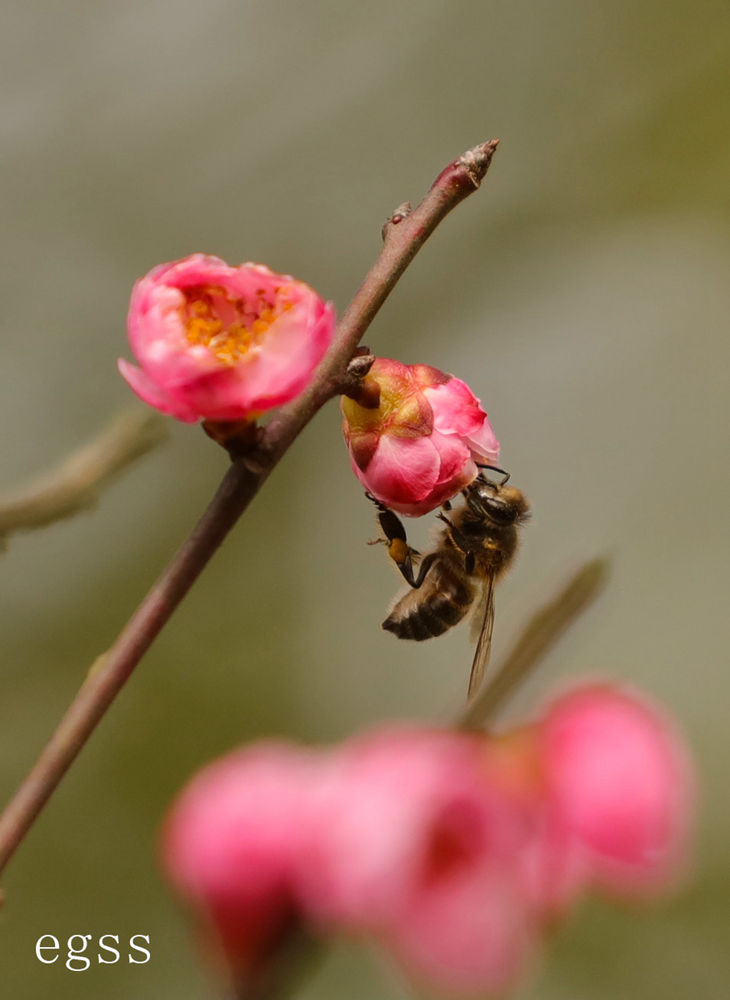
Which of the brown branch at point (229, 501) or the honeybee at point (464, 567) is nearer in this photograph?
the brown branch at point (229, 501)

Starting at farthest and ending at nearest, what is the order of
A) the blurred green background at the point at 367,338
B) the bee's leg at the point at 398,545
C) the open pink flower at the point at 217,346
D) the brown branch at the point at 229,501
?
the blurred green background at the point at 367,338, the bee's leg at the point at 398,545, the open pink flower at the point at 217,346, the brown branch at the point at 229,501

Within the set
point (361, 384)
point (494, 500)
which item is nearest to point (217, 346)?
point (361, 384)

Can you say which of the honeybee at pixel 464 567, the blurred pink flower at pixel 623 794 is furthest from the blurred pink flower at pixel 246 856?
the honeybee at pixel 464 567

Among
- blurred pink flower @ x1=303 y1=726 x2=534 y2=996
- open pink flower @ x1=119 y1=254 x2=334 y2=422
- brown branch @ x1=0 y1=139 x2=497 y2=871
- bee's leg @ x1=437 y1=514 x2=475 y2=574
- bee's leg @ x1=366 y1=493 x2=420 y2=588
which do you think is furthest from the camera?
bee's leg @ x1=437 y1=514 x2=475 y2=574

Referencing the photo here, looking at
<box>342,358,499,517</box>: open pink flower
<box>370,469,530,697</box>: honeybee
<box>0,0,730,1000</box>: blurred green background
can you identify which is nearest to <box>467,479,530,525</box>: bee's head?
<box>370,469,530,697</box>: honeybee

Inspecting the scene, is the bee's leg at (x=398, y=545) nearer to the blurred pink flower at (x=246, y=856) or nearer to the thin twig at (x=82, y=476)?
the thin twig at (x=82, y=476)

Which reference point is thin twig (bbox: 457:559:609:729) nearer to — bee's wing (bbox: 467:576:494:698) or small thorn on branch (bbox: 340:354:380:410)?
small thorn on branch (bbox: 340:354:380:410)

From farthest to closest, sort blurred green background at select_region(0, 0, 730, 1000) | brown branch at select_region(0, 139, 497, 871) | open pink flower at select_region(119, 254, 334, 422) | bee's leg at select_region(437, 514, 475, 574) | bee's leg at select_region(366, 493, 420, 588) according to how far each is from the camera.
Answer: blurred green background at select_region(0, 0, 730, 1000)
bee's leg at select_region(437, 514, 475, 574)
bee's leg at select_region(366, 493, 420, 588)
open pink flower at select_region(119, 254, 334, 422)
brown branch at select_region(0, 139, 497, 871)
